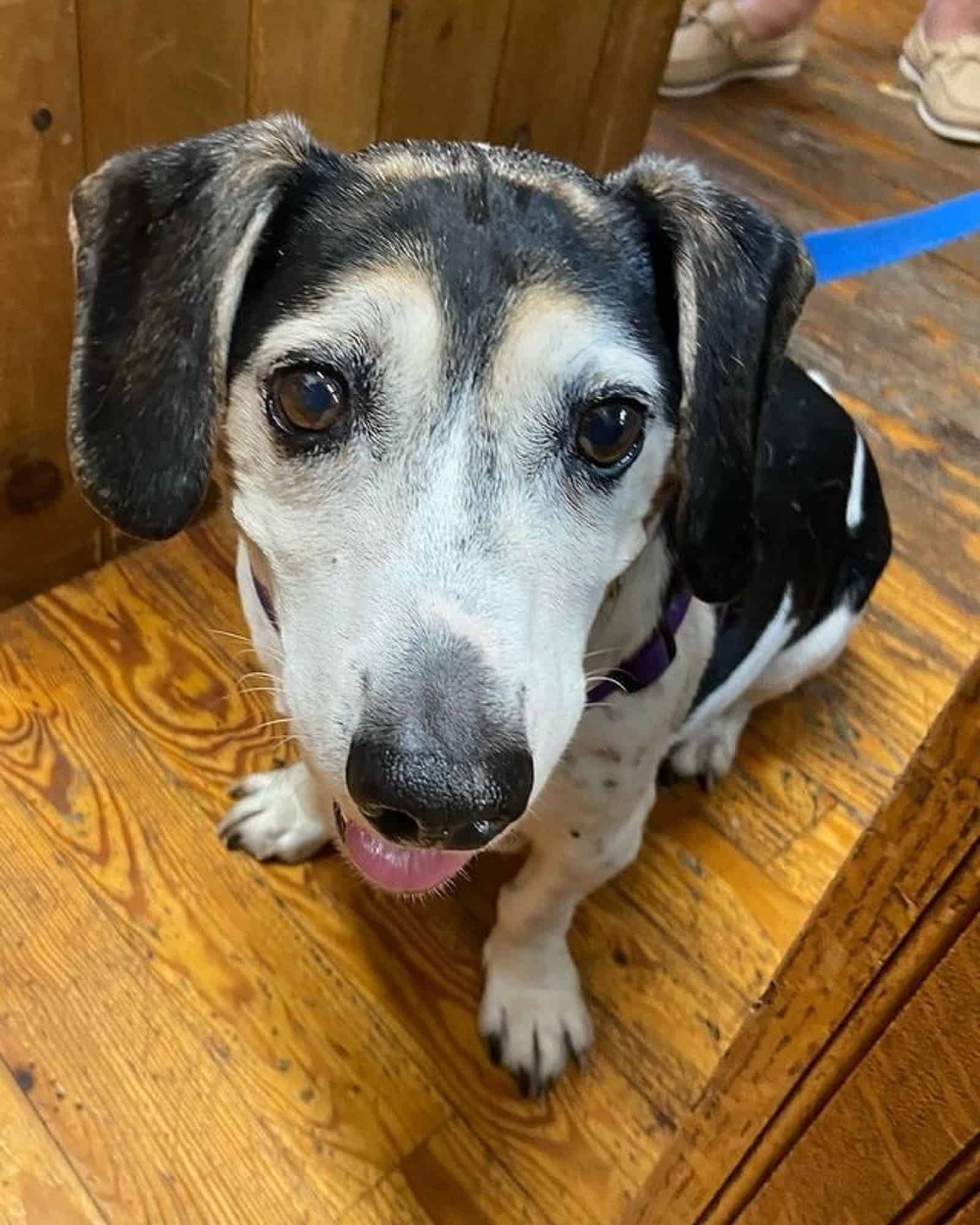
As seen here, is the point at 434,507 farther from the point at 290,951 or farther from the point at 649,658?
the point at 290,951

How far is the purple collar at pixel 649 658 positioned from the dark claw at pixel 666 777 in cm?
63

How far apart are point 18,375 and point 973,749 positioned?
1.57 metres

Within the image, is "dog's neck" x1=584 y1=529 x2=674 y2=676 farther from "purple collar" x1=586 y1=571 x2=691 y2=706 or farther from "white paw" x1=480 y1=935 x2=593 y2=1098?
"white paw" x1=480 y1=935 x2=593 y2=1098

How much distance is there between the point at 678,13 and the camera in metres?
2.49

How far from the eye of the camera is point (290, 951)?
1746 mm

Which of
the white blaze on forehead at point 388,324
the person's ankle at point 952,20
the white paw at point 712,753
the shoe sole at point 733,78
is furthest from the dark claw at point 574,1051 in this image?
the person's ankle at point 952,20

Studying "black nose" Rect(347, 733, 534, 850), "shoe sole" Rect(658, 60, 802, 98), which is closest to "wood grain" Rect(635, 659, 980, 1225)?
"black nose" Rect(347, 733, 534, 850)

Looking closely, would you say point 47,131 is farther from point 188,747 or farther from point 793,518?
point 793,518

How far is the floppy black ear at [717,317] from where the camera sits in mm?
1187

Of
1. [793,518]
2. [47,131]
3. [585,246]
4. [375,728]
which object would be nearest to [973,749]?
[375,728]

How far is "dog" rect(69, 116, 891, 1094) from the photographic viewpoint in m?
1.02

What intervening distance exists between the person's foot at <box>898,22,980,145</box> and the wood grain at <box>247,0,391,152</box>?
235 centimetres

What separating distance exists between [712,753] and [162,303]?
118cm

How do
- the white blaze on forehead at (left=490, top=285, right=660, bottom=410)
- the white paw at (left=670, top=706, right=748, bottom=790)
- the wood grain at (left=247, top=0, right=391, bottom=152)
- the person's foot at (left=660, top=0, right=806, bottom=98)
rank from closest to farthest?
the white blaze on forehead at (left=490, top=285, right=660, bottom=410) < the wood grain at (left=247, top=0, right=391, bottom=152) < the white paw at (left=670, top=706, right=748, bottom=790) < the person's foot at (left=660, top=0, right=806, bottom=98)
